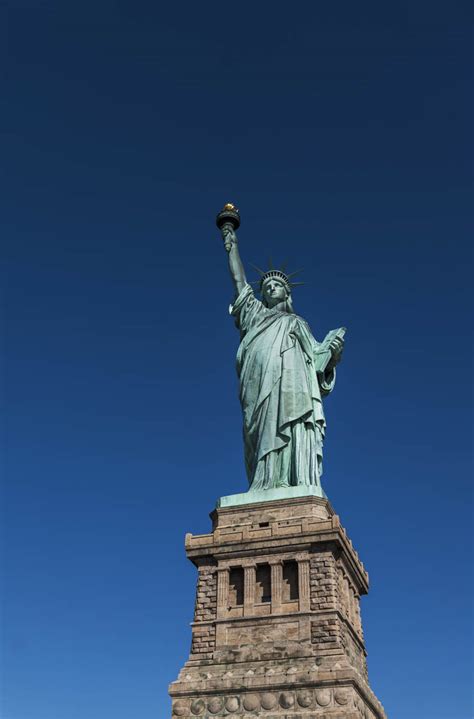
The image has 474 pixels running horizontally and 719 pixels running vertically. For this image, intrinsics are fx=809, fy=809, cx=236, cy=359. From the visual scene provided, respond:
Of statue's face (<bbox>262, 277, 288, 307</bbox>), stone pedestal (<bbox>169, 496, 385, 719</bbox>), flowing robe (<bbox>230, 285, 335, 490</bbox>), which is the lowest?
stone pedestal (<bbox>169, 496, 385, 719</bbox>)

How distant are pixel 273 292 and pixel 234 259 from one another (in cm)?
201

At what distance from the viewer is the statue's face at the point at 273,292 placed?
31344 millimetres

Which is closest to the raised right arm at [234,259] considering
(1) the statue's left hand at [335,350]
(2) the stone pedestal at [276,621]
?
(1) the statue's left hand at [335,350]

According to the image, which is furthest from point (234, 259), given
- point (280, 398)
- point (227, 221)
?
point (280, 398)

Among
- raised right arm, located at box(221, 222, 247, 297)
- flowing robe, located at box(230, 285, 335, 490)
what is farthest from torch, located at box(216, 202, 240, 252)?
flowing robe, located at box(230, 285, 335, 490)

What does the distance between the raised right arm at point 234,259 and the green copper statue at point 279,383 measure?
4cm

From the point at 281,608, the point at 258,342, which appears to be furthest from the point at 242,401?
the point at 281,608

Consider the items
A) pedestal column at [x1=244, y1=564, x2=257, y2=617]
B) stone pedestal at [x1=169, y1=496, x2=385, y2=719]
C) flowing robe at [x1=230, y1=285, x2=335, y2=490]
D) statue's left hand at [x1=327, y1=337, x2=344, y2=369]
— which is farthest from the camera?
statue's left hand at [x1=327, y1=337, x2=344, y2=369]

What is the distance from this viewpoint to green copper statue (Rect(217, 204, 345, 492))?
26469mm

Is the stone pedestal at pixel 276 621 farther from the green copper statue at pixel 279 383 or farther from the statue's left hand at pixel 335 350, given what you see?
the statue's left hand at pixel 335 350

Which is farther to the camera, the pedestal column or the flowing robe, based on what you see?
the flowing robe

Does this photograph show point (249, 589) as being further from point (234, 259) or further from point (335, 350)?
point (234, 259)

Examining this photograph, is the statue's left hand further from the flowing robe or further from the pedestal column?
the pedestal column

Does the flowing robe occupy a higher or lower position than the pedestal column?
higher
